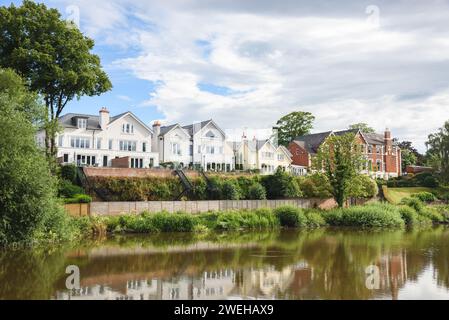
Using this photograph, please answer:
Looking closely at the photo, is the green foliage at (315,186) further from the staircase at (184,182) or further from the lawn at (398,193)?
the staircase at (184,182)

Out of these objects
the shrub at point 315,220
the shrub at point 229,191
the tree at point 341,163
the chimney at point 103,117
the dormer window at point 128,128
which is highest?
the chimney at point 103,117

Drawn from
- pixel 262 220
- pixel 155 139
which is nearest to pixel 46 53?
pixel 262 220

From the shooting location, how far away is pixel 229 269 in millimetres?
20688

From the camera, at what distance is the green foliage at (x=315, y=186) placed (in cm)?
4762

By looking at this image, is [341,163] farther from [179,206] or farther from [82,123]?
[82,123]

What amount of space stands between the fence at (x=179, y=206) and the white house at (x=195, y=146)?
15954 millimetres

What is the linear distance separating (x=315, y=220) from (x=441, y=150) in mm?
34200

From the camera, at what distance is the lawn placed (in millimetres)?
58641

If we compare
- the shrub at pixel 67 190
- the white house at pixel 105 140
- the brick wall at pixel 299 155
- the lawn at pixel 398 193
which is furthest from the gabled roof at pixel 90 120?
the lawn at pixel 398 193

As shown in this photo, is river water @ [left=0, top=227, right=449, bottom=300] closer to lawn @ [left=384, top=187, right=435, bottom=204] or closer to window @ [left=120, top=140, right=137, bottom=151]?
lawn @ [left=384, top=187, right=435, bottom=204]

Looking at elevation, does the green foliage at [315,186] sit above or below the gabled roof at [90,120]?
below

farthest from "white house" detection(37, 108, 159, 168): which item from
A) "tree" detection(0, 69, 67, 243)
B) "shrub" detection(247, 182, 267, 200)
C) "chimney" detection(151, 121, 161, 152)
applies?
"tree" detection(0, 69, 67, 243)

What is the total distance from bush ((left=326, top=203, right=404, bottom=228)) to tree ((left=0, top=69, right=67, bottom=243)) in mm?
26796

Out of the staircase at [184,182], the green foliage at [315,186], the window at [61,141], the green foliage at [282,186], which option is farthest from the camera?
the window at [61,141]
